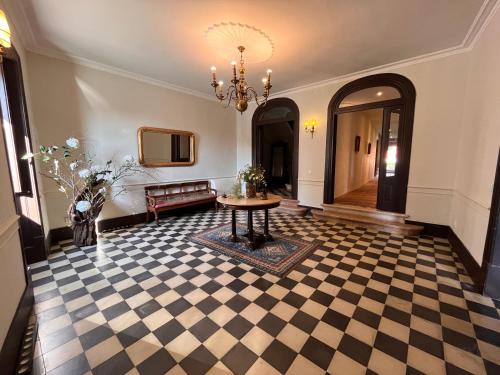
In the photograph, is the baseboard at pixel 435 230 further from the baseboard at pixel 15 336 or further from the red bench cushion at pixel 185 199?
the baseboard at pixel 15 336

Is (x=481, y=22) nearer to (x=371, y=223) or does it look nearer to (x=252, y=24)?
(x=252, y=24)

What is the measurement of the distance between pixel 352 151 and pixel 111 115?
270 inches

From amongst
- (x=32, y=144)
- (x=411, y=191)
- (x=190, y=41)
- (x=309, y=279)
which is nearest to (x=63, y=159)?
(x=32, y=144)

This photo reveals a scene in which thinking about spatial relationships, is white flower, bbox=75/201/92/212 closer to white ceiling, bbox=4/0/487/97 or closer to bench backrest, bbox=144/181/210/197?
bench backrest, bbox=144/181/210/197

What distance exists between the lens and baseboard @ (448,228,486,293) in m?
2.19

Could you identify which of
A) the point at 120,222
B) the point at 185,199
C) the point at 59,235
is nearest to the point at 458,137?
the point at 185,199

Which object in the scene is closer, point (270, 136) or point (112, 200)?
point (112, 200)

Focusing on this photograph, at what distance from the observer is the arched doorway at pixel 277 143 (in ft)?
18.4

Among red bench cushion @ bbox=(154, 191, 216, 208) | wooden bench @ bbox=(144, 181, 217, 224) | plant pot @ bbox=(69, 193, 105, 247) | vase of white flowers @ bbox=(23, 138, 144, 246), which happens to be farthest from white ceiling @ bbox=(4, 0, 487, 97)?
red bench cushion @ bbox=(154, 191, 216, 208)

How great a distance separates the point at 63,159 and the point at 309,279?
14.1ft

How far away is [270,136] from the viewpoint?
840 centimetres

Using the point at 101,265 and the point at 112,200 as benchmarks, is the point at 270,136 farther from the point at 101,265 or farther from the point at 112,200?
the point at 101,265

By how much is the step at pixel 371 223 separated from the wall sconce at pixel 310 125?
200 centimetres

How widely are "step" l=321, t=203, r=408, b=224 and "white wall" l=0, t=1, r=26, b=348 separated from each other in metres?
4.88
